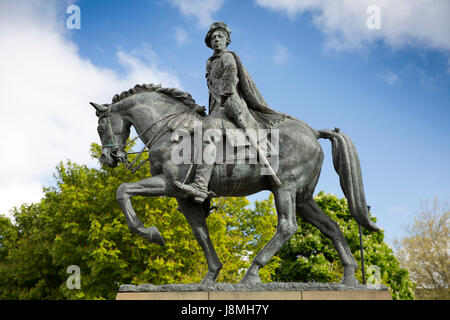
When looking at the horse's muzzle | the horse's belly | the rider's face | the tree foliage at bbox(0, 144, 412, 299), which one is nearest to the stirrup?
the horse's belly

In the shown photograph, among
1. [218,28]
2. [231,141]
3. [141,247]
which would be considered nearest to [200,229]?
[231,141]

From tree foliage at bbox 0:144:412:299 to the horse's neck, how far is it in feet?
35.9

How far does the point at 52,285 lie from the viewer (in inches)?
1053

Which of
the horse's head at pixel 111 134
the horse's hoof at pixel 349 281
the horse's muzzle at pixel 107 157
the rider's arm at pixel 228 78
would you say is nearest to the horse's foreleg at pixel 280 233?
the horse's hoof at pixel 349 281

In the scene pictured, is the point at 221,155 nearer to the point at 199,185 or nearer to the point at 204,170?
the point at 204,170

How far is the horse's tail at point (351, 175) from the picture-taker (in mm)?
6949

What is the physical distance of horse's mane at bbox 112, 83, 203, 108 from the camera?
7504mm

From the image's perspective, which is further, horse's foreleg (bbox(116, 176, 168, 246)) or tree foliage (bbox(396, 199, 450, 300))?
tree foliage (bbox(396, 199, 450, 300))

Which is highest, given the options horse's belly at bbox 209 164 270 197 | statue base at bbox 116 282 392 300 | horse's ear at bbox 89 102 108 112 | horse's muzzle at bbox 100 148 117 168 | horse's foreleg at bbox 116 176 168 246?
horse's ear at bbox 89 102 108 112

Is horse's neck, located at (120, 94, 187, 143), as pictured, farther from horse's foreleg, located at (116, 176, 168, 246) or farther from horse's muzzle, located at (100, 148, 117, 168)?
horse's foreleg, located at (116, 176, 168, 246)

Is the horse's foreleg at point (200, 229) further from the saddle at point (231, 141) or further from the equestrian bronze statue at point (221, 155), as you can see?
the saddle at point (231, 141)

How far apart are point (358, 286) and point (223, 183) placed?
100 inches

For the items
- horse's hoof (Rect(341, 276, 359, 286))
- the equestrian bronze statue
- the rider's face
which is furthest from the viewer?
the rider's face
